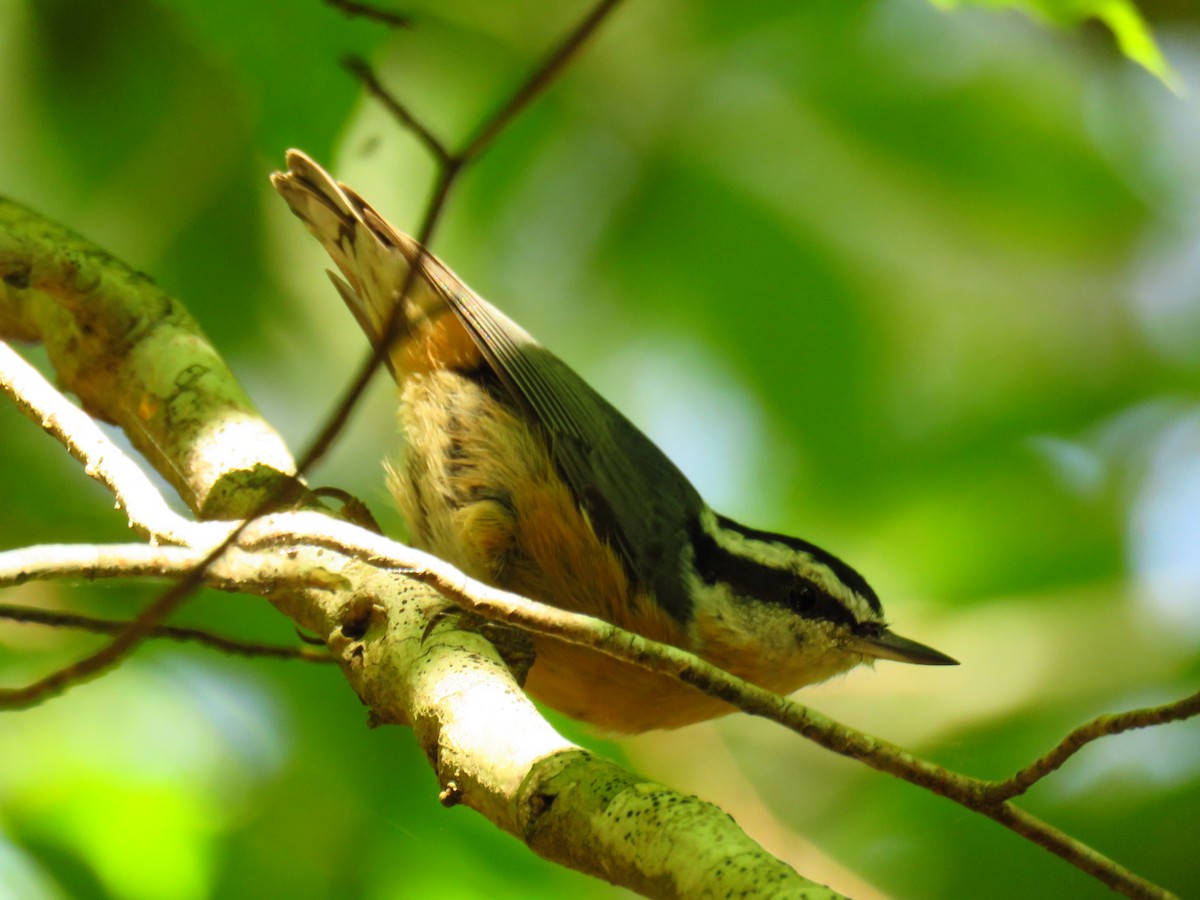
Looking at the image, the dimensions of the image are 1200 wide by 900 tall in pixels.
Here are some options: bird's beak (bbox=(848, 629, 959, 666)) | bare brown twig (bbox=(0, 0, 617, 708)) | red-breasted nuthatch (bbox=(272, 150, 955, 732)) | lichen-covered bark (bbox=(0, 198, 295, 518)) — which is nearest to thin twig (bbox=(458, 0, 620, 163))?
bare brown twig (bbox=(0, 0, 617, 708))

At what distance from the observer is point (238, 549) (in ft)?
5.81

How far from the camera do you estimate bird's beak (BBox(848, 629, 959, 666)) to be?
3.24 m

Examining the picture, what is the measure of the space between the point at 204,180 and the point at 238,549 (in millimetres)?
2572

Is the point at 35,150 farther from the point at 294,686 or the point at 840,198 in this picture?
the point at 840,198

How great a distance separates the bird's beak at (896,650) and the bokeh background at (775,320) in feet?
2.23

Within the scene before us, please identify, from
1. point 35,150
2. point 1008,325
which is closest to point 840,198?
point 1008,325

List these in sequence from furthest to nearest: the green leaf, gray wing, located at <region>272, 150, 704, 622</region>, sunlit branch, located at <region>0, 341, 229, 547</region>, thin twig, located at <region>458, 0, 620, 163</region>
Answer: gray wing, located at <region>272, 150, 704, 622</region> < the green leaf < sunlit branch, located at <region>0, 341, 229, 547</region> < thin twig, located at <region>458, 0, 620, 163</region>

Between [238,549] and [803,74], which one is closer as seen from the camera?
[238,549]

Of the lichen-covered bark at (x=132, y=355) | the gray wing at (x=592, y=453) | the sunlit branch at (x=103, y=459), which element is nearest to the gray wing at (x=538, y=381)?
the gray wing at (x=592, y=453)

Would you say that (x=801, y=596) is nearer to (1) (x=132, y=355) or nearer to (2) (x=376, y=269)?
(2) (x=376, y=269)

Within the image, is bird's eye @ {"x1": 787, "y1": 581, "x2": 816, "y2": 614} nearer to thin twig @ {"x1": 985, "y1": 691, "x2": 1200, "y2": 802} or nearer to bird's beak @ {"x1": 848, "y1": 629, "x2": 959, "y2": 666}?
bird's beak @ {"x1": 848, "y1": 629, "x2": 959, "y2": 666}

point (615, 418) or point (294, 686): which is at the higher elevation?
point (615, 418)

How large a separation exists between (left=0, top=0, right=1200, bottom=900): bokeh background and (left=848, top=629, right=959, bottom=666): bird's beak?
680 millimetres

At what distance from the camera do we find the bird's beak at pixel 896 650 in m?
3.24
